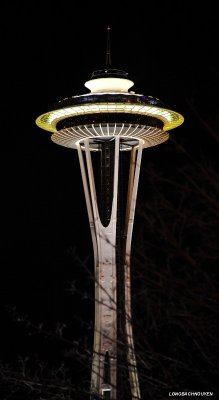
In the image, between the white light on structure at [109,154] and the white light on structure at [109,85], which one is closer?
the white light on structure at [109,154]

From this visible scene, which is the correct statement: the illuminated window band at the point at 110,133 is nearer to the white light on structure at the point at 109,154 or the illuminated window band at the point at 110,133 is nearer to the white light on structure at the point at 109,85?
the white light on structure at the point at 109,154

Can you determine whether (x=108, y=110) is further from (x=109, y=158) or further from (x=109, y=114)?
(x=109, y=158)

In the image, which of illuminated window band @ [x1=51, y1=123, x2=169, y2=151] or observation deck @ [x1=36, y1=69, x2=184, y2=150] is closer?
observation deck @ [x1=36, y1=69, x2=184, y2=150]

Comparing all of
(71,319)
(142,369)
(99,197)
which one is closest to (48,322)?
(71,319)

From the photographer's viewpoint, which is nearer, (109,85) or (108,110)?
(108,110)

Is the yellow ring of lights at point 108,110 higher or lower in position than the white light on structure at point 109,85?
lower

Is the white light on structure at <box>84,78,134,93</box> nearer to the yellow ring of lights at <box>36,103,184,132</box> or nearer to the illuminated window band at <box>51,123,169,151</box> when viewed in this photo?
the yellow ring of lights at <box>36,103,184,132</box>

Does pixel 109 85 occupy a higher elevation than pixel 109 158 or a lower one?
higher

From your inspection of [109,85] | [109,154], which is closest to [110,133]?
[109,154]
